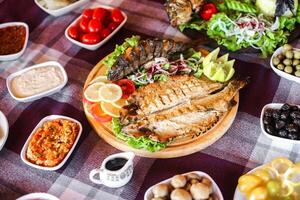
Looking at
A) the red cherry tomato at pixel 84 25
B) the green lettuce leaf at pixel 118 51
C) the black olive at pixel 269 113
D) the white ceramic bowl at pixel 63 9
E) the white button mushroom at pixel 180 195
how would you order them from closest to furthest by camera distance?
the white button mushroom at pixel 180 195
the black olive at pixel 269 113
the green lettuce leaf at pixel 118 51
the red cherry tomato at pixel 84 25
the white ceramic bowl at pixel 63 9

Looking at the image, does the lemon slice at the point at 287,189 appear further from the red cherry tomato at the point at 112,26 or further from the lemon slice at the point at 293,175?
the red cherry tomato at the point at 112,26

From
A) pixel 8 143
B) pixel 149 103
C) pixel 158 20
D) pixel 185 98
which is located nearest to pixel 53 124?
pixel 8 143

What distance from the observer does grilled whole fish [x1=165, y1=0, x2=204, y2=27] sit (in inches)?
103

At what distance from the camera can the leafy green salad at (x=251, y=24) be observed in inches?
99.0

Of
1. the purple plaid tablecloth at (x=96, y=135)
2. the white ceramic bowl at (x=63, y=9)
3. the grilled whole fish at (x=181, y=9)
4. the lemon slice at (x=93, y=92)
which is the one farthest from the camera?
the white ceramic bowl at (x=63, y=9)

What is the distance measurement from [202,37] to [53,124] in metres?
1.10

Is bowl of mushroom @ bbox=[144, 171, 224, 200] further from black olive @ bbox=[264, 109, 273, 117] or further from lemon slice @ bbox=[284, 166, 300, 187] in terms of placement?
black olive @ bbox=[264, 109, 273, 117]

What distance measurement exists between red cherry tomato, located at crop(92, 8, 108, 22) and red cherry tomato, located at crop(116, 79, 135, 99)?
2.05 ft

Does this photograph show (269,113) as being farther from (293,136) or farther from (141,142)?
(141,142)

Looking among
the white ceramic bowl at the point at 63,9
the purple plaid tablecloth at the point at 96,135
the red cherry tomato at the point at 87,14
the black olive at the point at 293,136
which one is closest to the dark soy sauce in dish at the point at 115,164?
the purple plaid tablecloth at the point at 96,135

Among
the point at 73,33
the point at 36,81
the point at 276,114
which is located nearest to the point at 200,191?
the point at 276,114

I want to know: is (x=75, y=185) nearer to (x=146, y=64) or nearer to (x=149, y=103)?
(x=149, y=103)

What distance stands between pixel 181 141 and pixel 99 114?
18.3 inches

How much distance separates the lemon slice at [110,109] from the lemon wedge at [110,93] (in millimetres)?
25
